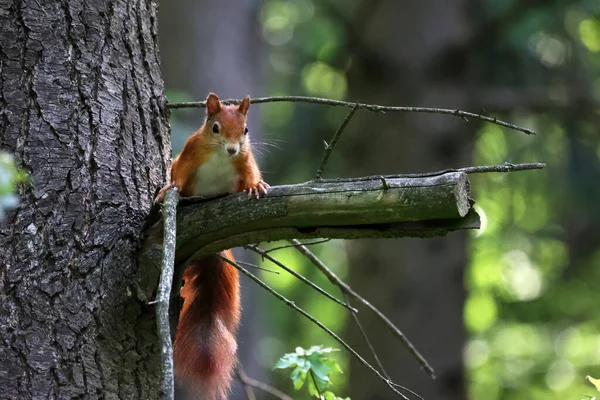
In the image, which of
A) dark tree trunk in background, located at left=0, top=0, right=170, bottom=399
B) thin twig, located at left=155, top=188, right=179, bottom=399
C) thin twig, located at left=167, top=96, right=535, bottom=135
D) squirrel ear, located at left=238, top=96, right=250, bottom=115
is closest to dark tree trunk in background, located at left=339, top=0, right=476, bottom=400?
squirrel ear, located at left=238, top=96, right=250, bottom=115

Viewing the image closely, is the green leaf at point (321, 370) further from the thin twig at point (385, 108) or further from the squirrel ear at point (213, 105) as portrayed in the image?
the squirrel ear at point (213, 105)

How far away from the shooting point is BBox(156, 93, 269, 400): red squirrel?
70.8 inches

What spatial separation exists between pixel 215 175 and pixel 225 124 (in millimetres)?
165

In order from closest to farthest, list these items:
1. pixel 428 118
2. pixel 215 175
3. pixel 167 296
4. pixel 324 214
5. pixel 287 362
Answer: pixel 167 296 → pixel 324 214 → pixel 287 362 → pixel 215 175 → pixel 428 118

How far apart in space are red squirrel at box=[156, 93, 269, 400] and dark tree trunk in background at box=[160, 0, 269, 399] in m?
2.10

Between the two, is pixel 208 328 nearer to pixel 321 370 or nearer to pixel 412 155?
pixel 321 370

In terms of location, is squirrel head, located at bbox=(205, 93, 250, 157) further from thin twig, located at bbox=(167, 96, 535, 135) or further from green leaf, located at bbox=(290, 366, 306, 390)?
green leaf, located at bbox=(290, 366, 306, 390)

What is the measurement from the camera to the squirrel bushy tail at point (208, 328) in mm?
1795

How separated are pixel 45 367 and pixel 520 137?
14.5 ft

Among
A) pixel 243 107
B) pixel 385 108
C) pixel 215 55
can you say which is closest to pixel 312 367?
pixel 385 108

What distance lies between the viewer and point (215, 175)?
2104 mm

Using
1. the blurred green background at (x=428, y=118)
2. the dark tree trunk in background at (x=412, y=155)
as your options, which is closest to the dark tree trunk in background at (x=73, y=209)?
the blurred green background at (x=428, y=118)

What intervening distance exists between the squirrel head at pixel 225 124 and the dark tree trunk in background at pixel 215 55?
198 cm

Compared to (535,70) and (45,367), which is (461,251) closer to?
(535,70)
